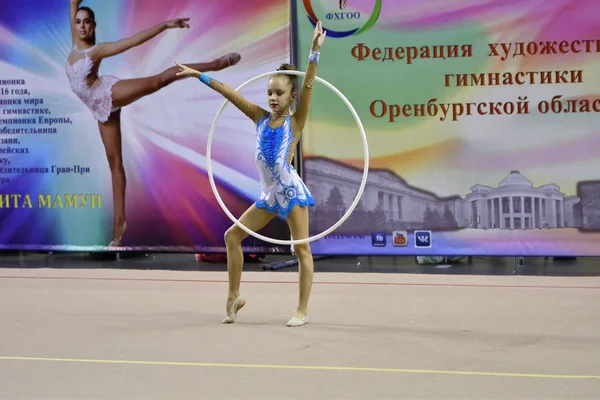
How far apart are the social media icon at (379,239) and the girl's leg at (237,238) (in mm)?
2908

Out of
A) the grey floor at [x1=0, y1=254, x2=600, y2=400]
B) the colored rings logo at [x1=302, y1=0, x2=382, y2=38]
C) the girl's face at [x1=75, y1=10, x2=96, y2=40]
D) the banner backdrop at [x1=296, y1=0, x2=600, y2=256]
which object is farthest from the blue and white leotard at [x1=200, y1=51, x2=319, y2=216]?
the girl's face at [x1=75, y1=10, x2=96, y2=40]

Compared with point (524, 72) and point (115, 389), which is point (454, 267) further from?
point (115, 389)

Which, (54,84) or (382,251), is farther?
(54,84)

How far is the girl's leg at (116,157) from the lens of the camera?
9.82 metres

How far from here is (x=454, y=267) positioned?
912 centimetres

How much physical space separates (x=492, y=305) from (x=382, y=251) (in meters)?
2.27

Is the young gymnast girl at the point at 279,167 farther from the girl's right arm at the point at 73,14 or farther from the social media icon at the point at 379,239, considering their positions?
the girl's right arm at the point at 73,14

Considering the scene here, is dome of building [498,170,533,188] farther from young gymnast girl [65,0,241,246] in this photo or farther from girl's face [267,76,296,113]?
young gymnast girl [65,0,241,246]

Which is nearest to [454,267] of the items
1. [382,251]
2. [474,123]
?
[382,251]

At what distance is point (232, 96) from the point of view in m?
6.27

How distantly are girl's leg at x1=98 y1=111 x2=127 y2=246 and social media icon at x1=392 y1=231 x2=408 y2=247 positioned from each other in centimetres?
270

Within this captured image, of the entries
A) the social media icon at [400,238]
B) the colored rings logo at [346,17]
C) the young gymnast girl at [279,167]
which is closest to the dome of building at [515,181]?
the social media icon at [400,238]

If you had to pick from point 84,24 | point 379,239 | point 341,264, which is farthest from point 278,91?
point 84,24

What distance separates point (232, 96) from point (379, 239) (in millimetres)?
3255
